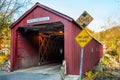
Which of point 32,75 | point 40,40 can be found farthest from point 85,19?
point 40,40

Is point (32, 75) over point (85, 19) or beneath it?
beneath

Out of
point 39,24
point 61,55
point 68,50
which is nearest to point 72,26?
point 68,50

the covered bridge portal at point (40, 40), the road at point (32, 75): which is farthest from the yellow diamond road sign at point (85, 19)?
the road at point (32, 75)

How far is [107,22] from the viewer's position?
32.5 metres

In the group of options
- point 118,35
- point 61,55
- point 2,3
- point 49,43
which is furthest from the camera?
point 118,35

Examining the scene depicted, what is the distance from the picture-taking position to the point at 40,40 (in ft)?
54.2

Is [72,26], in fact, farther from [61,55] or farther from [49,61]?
[61,55]

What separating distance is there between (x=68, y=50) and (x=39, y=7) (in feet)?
12.1

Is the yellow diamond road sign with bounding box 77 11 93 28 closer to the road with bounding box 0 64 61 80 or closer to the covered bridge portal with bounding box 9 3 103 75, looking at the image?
the covered bridge portal with bounding box 9 3 103 75

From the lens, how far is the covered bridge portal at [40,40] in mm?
10773

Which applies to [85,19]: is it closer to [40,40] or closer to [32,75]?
[32,75]

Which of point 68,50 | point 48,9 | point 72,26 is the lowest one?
point 68,50

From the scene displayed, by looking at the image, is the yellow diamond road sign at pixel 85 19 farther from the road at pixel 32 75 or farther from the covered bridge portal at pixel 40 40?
the road at pixel 32 75

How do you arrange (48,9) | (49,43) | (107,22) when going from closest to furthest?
(48,9) → (49,43) → (107,22)
